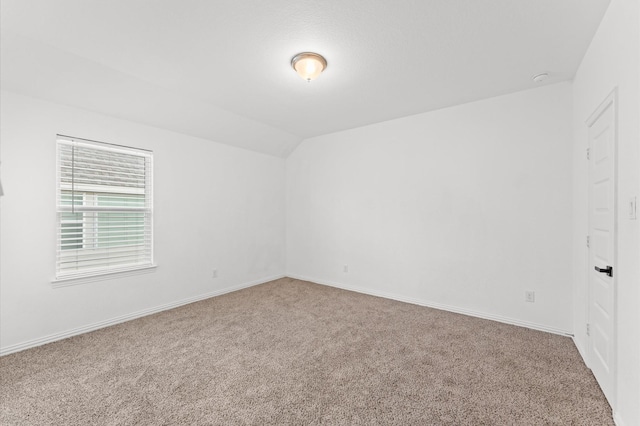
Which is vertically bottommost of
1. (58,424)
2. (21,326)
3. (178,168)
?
(58,424)

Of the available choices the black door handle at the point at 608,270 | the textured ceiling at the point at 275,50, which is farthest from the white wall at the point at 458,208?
the black door handle at the point at 608,270

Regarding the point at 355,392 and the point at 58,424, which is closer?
the point at 58,424

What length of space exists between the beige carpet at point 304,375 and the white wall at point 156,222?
0.33 meters

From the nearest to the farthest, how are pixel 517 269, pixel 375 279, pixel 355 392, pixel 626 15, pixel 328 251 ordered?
pixel 626 15
pixel 355 392
pixel 517 269
pixel 375 279
pixel 328 251

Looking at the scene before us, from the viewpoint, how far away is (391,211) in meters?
4.13

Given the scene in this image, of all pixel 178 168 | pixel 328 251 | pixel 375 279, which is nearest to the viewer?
pixel 178 168

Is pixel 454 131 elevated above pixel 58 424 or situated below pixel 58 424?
above

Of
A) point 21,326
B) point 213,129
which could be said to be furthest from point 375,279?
point 21,326

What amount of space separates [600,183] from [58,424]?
3941 mm

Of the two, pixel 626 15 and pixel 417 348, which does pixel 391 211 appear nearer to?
pixel 417 348

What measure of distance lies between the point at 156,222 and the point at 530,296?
4.57m

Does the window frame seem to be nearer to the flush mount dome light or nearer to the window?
the window

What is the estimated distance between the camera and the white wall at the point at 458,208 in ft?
9.71

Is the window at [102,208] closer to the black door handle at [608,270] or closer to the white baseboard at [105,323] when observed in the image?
the white baseboard at [105,323]
